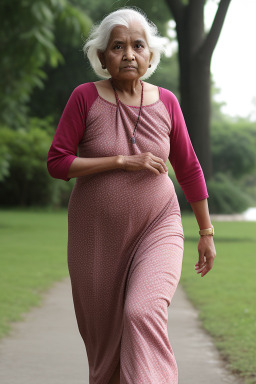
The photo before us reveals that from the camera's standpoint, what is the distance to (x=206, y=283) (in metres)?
10.3

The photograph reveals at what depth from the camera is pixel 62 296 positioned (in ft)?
29.5

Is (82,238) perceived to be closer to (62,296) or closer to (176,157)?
(176,157)

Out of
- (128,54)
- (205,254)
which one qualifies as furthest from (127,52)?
(205,254)

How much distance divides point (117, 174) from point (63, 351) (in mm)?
2849

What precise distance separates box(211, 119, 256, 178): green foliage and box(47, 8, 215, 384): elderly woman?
144 feet

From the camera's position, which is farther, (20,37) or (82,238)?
(20,37)

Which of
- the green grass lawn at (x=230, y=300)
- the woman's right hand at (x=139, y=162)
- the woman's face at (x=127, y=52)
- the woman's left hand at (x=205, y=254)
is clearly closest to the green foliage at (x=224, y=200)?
the green grass lawn at (x=230, y=300)

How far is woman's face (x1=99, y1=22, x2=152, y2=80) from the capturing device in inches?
136

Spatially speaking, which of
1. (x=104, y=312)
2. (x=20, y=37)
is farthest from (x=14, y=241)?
(x=104, y=312)

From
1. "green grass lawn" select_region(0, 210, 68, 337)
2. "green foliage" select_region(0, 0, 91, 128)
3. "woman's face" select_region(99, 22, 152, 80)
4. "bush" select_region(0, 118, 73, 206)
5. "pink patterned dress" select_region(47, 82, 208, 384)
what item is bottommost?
"bush" select_region(0, 118, 73, 206)

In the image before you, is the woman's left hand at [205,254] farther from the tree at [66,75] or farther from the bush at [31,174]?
the tree at [66,75]

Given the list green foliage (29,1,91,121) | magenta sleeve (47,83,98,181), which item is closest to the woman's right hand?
magenta sleeve (47,83,98,181)

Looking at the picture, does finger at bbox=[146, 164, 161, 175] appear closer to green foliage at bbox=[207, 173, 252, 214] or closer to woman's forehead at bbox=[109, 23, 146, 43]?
woman's forehead at bbox=[109, 23, 146, 43]

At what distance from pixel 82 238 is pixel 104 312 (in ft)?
1.23
